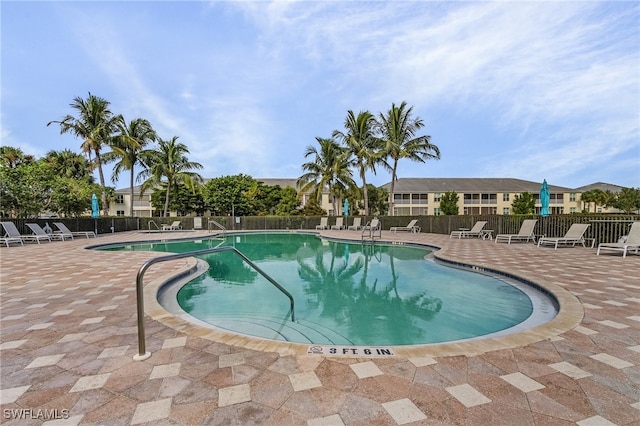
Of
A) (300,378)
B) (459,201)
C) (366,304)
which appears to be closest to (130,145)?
(366,304)

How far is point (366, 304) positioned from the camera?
5711 millimetres

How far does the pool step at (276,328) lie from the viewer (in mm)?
4098

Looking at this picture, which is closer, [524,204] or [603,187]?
[524,204]

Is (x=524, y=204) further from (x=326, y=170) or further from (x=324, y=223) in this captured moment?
(x=324, y=223)

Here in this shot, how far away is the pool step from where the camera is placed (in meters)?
4.10

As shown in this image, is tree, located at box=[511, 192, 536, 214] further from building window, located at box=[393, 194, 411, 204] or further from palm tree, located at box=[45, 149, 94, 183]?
palm tree, located at box=[45, 149, 94, 183]

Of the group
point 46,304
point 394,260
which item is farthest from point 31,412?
point 394,260

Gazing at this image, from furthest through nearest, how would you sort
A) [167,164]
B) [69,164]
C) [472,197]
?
[472,197], [69,164], [167,164]

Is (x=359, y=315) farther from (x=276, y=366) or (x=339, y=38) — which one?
(x=339, y=38)

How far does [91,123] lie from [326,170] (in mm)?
18447

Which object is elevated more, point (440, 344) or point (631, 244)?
point (631, 244)

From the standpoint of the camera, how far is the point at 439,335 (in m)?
4.24

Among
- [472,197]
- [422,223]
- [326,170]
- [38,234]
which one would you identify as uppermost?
[326,170]

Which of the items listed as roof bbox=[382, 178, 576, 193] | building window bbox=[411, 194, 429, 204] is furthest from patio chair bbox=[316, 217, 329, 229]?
building window bbox=[411, 194, 429, 204]
